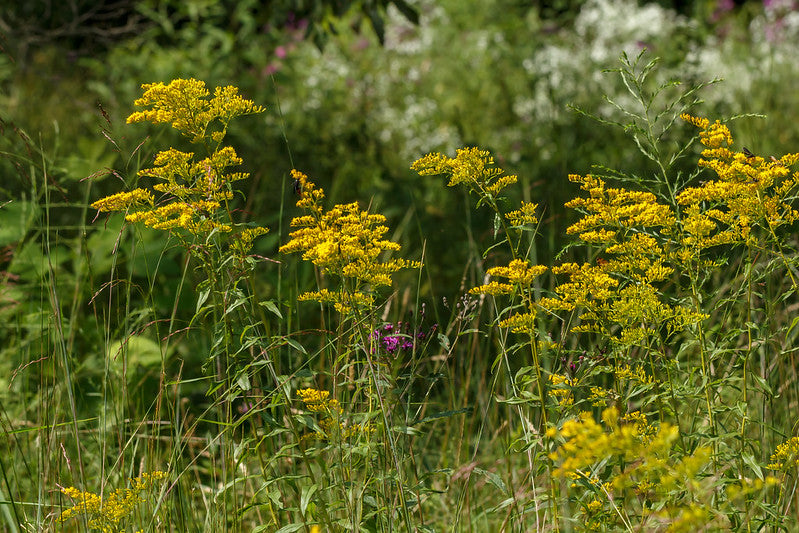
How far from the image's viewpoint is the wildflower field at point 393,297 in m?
1.70

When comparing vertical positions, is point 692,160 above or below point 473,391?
above

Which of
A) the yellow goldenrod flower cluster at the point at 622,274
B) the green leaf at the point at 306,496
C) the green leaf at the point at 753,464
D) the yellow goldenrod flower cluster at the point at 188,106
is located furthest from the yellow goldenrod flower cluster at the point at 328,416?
the green leaf at the point at 753,464

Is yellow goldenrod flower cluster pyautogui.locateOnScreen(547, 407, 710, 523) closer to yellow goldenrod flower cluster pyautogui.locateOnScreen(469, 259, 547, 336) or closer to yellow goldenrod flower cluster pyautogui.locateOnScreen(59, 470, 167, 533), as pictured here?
yellow goldenrod flower cluster pyautogui.locateOnScreen(469, 259, 547, 336)

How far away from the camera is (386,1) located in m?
4.31

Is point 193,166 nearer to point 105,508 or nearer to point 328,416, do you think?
point 328,416

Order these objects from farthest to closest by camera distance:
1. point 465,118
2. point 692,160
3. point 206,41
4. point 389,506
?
point 465,118 < point 206,41 < point 692,160 < point 389,506

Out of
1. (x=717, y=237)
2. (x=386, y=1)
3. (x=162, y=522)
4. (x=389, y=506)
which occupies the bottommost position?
(x=162, y=522)

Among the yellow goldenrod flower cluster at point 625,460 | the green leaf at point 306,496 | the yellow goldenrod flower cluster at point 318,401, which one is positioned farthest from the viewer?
the yellow goldenrod flower cluster at point 318,401

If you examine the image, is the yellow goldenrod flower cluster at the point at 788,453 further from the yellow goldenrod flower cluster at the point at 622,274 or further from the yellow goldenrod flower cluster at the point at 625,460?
the yellow goldenrod flower cluster at the point at 622,274

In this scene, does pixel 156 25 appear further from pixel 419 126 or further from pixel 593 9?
pixel 593 9

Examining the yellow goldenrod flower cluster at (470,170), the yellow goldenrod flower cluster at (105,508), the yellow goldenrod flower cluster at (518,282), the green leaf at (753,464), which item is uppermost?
the yellow goldenrod flower cluster at (470,170)

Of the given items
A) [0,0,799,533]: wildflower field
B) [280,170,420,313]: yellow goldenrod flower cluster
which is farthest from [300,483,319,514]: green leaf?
[280,170,420,313]: yellow goldenrod flower cluster

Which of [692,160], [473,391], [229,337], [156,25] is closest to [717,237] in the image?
[229,337]

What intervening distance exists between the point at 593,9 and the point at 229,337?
652 cm
